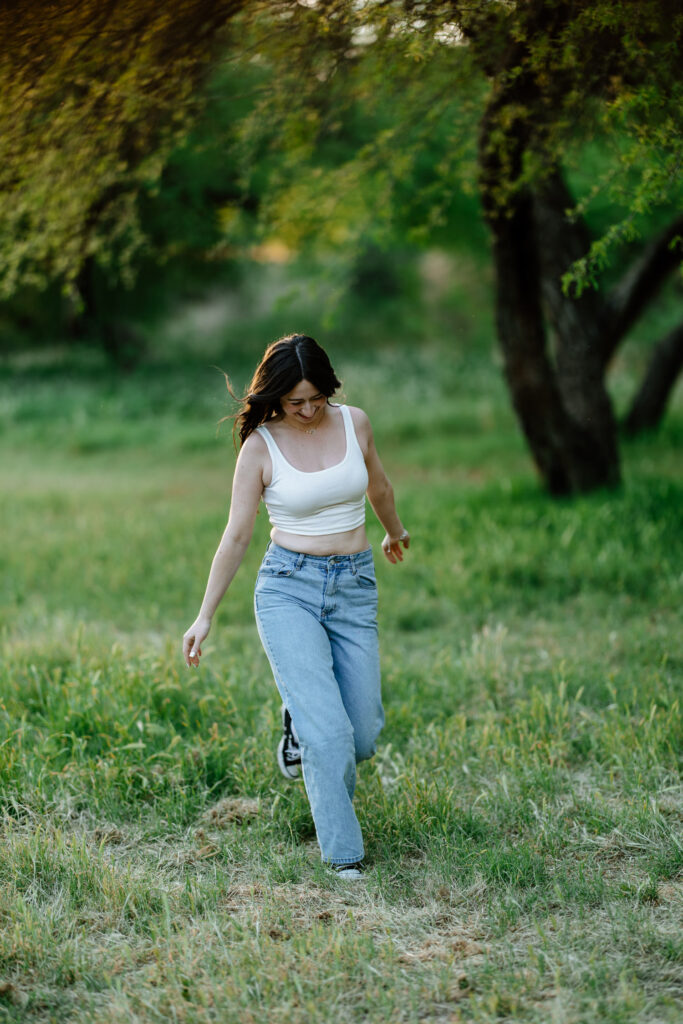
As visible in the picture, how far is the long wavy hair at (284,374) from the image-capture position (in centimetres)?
406

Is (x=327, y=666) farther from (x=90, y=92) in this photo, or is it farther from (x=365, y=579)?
(x=90, y=92)

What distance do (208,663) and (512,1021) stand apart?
358cm

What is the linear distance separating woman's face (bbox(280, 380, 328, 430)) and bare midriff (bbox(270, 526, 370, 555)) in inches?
18.8

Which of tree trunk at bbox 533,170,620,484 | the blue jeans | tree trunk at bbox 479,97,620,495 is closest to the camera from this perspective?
the blue jeans

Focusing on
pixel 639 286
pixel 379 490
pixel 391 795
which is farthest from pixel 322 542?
pixel 639 286

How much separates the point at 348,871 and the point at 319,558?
1.28 metres

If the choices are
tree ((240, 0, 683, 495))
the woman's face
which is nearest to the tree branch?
tree ((240, 0, 683, 495))

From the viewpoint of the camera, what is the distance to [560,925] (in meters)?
3.54

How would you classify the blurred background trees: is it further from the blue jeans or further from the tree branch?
the blue jeans

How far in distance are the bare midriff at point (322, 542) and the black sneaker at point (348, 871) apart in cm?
128

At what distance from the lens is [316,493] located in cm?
406

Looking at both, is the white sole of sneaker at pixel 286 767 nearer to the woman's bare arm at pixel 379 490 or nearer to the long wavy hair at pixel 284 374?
the woman's bare arm at pixel 379 490

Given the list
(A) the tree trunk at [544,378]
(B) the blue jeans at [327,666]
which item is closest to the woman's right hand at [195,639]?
(B) the blue jeans at [327,666]

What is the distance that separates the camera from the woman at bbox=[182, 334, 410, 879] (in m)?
3.94
